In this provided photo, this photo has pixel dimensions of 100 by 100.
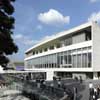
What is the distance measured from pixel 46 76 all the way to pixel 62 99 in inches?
1720

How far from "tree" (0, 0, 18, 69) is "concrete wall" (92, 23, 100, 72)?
2862 cm

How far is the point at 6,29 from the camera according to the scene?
64.4 ft

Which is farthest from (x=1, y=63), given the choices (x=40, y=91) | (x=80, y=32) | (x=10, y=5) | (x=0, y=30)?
(x=80, y=32)

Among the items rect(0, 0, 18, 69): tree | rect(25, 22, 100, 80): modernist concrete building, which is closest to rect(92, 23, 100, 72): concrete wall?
rect(25, 22, 100, 80): modernist concrete building

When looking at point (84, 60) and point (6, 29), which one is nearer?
point (6, 29)

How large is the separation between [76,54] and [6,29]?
33.3 meters

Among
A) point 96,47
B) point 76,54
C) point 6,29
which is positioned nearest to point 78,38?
point 76,54

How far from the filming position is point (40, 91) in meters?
24.3

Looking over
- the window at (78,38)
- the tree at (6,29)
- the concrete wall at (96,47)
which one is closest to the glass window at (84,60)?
the concrete wall at (96,47)

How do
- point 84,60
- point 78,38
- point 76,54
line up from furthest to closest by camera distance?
point 78,38 → point 76,54 → point 84,60

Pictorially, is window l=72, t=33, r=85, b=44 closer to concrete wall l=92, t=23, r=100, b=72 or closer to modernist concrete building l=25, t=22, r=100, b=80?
modernist concrete building l=25, t=22, r=100, b=80

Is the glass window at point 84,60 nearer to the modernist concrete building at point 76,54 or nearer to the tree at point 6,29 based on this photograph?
the modernist concrete building at point 76,54

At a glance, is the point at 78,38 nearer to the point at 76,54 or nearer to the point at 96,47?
the point at 76,54

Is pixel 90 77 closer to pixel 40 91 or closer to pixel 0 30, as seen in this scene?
pixel 40 91
